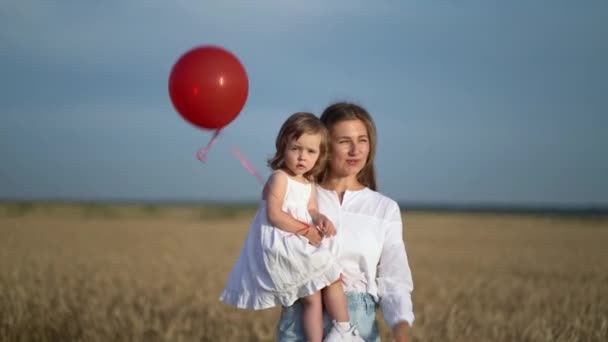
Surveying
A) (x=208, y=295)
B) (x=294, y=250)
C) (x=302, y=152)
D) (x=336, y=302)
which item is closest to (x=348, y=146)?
(x=302, y=152)

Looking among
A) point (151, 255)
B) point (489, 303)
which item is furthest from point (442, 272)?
point (151, 255)

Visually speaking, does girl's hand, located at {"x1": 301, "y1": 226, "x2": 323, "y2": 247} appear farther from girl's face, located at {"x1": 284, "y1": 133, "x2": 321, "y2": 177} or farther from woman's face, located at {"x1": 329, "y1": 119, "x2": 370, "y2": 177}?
woman's face, located at {"x1": 329, "y1": 119, "x2": 370, "y2": 177}

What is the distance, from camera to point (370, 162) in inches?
130

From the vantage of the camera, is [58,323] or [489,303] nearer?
[58,323]

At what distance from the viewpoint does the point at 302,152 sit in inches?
113

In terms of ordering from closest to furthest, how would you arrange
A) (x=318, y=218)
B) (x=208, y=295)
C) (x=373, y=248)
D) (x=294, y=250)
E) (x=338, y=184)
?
1. (x=294, y=250)
2. (x=318, y=218)
3. (x=373, y=248)
4. (x=338, y=184)
5. (x=208, y=295)

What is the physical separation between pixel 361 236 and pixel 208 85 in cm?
93

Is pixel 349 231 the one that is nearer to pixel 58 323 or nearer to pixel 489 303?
pixel 58 323

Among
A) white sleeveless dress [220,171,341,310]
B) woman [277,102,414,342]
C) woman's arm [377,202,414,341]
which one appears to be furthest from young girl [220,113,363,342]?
woman's arm [377,202,414,341]

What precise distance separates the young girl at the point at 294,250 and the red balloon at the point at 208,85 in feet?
1.06

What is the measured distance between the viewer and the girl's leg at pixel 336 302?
2.85 meters

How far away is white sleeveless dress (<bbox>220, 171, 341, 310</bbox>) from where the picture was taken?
277 cm

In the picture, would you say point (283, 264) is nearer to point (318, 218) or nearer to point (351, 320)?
point (318, 218)

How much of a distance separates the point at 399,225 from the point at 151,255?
39.5 feet
